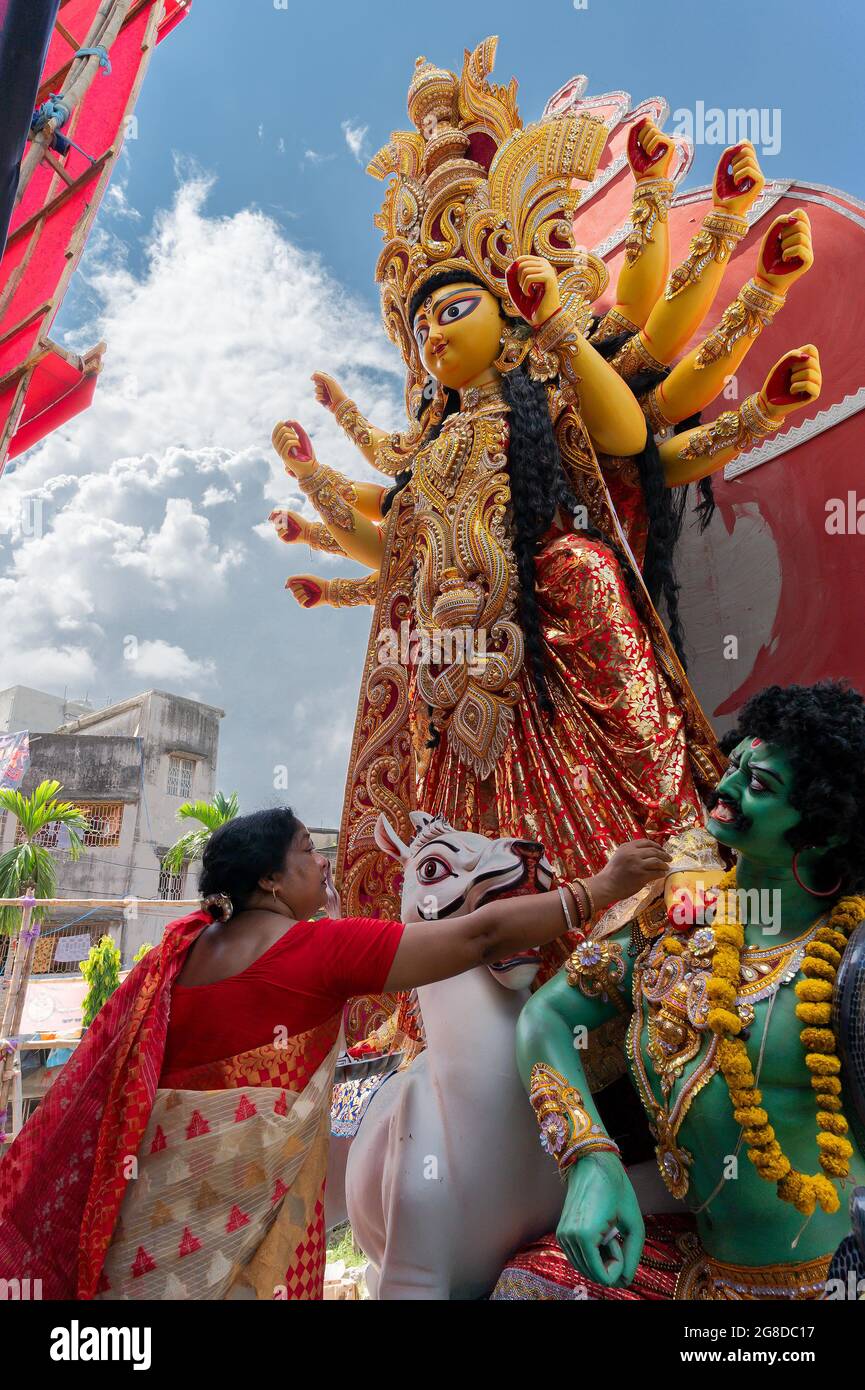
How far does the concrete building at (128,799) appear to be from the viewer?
17.0m

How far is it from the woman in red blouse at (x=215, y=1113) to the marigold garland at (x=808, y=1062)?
1.02 ft

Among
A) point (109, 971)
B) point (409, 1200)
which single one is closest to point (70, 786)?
point (109, 971)

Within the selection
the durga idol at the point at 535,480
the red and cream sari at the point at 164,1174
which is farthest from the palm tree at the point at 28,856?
the red and cream sari at the point at 164,1174

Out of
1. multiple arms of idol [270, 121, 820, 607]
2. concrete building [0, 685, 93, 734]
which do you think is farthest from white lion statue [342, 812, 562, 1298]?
concrete building [0, 685, 93, 734]

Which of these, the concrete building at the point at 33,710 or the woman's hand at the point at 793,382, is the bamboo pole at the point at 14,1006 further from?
the concrete building at the point at 33,710

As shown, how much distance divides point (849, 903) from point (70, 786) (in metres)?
17.2

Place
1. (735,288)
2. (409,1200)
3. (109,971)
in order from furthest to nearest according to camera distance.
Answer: (109,971) < (735,288) < (409,1200)

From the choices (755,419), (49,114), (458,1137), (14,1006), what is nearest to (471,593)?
(755,419)

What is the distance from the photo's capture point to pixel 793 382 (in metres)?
2.89

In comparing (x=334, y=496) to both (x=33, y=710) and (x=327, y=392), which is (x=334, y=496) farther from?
(x=33, y=710)

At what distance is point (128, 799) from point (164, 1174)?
54.0 feet

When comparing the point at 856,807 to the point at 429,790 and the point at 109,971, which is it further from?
the point at 109,971
